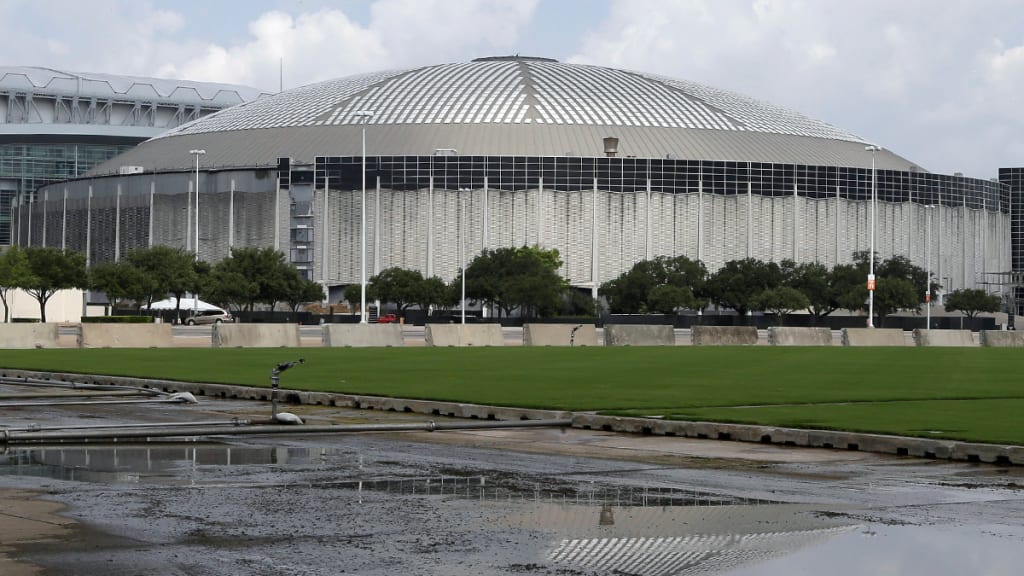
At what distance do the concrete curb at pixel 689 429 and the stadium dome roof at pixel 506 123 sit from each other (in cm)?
10448

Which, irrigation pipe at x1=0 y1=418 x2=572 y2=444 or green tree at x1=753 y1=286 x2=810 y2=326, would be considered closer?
irrigation pipe at x1=0 y1=418 x2=572 y2=444

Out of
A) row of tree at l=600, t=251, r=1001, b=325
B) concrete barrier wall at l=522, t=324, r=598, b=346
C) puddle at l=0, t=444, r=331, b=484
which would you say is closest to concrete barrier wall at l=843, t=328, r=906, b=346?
concrete barrier wall at l=522, t=324, r=598, b=346

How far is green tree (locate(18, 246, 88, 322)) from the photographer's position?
327ft

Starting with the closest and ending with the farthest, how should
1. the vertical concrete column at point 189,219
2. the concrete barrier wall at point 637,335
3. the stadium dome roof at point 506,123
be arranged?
1. the concrete barrier wall at point 637,335
2. the stadium dome roof at point 506,123
3. the vertical concrete column at point 189,219

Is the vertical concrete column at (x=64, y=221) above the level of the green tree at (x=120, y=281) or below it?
above

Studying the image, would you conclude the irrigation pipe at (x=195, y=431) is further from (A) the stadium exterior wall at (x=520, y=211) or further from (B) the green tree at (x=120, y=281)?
(A) the stadium exterior wall at (x=520, y=211)

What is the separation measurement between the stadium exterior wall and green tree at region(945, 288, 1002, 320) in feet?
26.6

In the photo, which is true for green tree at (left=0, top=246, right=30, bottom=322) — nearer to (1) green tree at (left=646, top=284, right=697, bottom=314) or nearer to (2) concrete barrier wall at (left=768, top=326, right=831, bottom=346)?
(1) green tree at (left=646, top=284, right=697, bottom=314)

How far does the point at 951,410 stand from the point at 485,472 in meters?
10.6

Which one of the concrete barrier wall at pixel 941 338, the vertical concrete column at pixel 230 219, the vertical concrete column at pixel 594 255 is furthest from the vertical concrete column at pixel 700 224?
the concrete barrier wall at pixel 941 338

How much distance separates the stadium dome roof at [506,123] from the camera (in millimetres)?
133875

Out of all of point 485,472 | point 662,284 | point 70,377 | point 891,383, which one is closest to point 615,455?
point 485,472

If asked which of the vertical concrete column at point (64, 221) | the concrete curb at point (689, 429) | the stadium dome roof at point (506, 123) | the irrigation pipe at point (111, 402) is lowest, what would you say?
the concrete curb at point (689, 429)

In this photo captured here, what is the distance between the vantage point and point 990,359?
46.9 m
